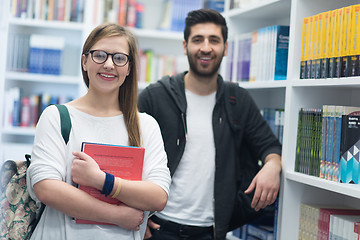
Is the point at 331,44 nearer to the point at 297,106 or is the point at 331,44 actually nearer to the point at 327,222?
the point at 297,106

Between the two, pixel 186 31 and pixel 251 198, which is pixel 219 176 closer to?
pixel 251 198

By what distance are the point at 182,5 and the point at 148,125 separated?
2702 millimetres

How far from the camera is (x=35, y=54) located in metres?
3.96

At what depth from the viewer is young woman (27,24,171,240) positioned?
147 cm

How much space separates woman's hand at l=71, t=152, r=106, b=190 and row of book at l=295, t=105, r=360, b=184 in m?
0.94

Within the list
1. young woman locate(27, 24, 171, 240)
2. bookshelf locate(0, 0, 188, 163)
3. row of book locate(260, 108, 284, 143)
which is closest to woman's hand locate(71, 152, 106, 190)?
young woman locate(27, 24, 171, 240)

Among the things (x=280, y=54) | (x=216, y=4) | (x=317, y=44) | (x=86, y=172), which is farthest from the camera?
(x=216, y=4)

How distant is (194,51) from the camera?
2254 mm

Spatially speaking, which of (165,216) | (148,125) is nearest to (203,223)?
(165,216)

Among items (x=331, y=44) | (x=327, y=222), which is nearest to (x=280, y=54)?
(x=331, y=44)

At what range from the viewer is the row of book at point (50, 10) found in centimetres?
396

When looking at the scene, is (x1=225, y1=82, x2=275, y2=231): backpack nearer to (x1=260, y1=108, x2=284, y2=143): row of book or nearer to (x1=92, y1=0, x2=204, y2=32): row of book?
(x1=260, y1=108, x2=284, y2=143): row of book

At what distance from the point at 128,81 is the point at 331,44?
852 millimetres

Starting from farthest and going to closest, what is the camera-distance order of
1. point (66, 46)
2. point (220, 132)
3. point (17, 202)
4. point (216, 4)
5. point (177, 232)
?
point (66, 46), point (216, 4), point (220, 132), point (177, 232), point (17, 202)
